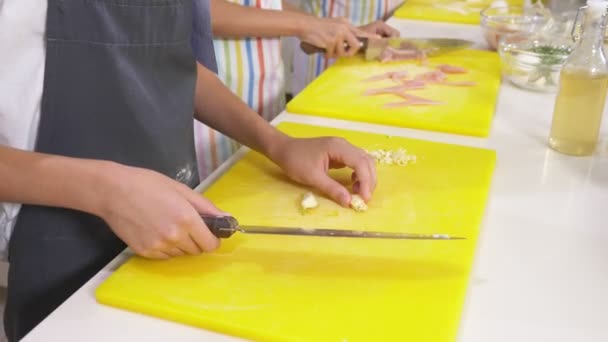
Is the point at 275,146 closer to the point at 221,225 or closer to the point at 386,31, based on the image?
the point at 221,225

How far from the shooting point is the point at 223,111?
3.34ft

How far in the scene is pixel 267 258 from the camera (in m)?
0.70

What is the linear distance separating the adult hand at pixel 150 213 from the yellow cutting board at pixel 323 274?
0.04 m

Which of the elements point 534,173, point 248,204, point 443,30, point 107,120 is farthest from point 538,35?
point 107,120

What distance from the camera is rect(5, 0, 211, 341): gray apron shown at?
739 mm

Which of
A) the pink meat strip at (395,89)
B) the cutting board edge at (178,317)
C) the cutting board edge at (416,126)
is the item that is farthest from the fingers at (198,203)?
the pink meat strip at (395,89)

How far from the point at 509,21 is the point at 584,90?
677 mm

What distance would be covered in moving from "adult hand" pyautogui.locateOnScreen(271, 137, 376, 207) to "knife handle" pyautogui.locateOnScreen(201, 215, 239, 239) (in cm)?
20

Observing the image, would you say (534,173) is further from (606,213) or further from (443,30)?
(443,30)

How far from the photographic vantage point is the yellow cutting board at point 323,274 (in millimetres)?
600

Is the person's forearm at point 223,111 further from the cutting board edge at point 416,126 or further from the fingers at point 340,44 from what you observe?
the fingers at point 340,44

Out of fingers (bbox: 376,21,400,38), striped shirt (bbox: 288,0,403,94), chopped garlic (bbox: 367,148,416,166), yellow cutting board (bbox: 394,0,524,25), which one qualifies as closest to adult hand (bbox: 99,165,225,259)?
chopped garlic (bbox: 367,148,416,166)

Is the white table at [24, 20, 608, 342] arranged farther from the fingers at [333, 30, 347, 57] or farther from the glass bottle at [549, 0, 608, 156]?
the fingers at [333, 30, 347, 57]

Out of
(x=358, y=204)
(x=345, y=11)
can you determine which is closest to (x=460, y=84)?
(x=358, y=204)
